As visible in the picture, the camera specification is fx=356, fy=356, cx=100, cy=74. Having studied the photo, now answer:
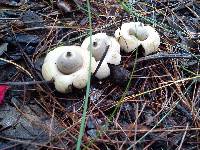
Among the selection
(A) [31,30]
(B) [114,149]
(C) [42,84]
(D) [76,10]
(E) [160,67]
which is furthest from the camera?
(D) [76,10]

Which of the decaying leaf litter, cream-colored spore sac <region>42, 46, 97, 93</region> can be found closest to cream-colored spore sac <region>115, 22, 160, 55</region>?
the decaying leaf litter

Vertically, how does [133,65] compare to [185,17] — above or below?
below

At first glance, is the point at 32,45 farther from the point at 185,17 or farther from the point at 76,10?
the point at 185,17

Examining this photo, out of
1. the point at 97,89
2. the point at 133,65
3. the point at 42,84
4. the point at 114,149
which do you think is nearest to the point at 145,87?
the point at 133,65

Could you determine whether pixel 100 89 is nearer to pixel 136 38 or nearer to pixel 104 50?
Result: pixel 104 50

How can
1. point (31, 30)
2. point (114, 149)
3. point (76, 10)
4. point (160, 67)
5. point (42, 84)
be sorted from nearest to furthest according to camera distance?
point (114, 149), point (42, 84), point (160, 67), point (31, 30), point (76, 10)

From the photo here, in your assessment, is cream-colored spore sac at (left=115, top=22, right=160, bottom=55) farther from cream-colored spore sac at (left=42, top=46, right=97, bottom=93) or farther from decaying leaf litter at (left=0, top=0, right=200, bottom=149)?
cream-colored spore sac at (left=42, top=46, right=97, bottom=93)
